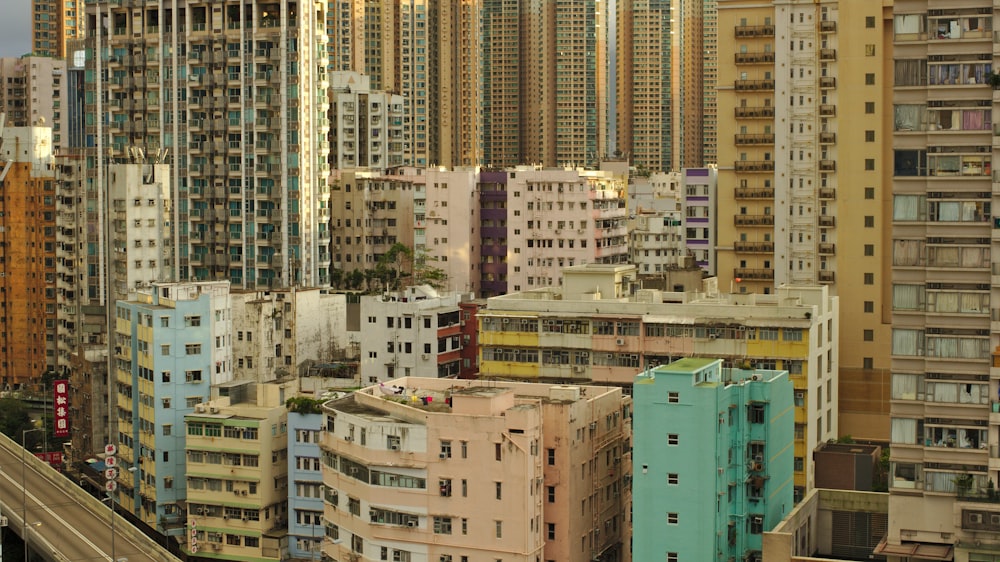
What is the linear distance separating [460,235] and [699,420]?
7277 cm

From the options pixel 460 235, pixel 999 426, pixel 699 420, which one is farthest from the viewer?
pixel 460 235

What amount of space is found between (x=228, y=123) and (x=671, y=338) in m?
46.7

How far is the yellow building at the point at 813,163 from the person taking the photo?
330ft

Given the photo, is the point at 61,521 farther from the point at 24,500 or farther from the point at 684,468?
the point at 684,468

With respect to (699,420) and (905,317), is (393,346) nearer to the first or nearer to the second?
(699,420)

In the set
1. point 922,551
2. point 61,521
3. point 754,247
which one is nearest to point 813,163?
point 754,247

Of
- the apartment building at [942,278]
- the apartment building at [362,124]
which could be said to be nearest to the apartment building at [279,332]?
the apartment building at [362,124]

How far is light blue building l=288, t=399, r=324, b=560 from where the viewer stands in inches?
3457

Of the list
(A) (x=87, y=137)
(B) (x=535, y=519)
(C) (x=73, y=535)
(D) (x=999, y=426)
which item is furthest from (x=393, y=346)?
(D) (x=999, y=426)

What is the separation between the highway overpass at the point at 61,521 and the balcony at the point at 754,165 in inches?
1851

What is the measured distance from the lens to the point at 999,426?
6253 cm

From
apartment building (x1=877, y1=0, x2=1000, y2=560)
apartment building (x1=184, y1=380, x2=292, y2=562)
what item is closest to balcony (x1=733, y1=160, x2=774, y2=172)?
apartment building (x1=184, y1=380, x2=292, y2=562)

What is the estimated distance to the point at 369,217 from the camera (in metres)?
152

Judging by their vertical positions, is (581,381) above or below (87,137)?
below
